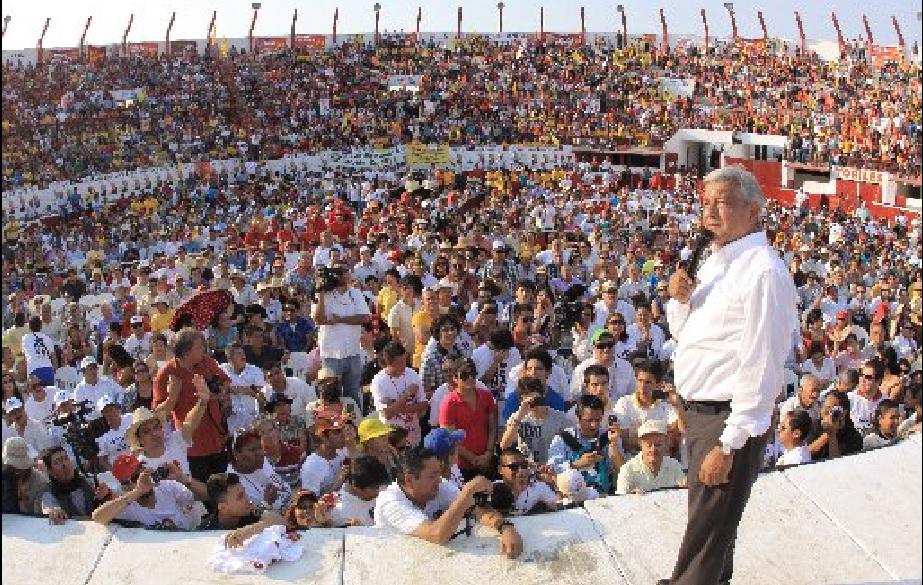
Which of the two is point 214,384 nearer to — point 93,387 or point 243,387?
point 243,387

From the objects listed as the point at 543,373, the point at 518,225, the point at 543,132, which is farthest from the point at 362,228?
the point at 543,132

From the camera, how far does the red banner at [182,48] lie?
35.9 metres

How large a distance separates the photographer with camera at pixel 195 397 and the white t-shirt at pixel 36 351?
2424 mm

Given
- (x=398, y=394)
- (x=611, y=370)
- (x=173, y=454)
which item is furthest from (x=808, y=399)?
(x=173, y=454)

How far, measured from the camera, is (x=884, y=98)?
97.1 feet

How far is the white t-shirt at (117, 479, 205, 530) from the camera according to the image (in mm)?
3793

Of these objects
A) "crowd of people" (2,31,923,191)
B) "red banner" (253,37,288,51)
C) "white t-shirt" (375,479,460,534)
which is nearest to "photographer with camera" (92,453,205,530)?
"white t-shirt" (375,479,460,534)

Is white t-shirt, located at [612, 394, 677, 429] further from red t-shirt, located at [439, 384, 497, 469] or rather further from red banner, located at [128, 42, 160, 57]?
red banner, located at [128, 42, 160, 57]

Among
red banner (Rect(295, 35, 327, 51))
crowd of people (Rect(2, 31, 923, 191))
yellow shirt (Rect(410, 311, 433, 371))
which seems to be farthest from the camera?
red banner (Rect(295, 35, 327, 51))

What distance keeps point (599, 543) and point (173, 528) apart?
1.61 metres

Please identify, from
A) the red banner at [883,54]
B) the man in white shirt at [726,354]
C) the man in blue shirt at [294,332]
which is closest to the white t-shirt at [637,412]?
the man in white shirt at [726,354]

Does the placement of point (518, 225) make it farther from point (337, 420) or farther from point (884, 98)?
point (884, 98)

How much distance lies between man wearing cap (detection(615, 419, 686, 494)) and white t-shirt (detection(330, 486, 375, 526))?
114 centimetres

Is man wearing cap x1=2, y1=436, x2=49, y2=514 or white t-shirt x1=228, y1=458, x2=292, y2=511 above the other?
man wearing cap x1=2, y1=436, x2=49, y2=514
